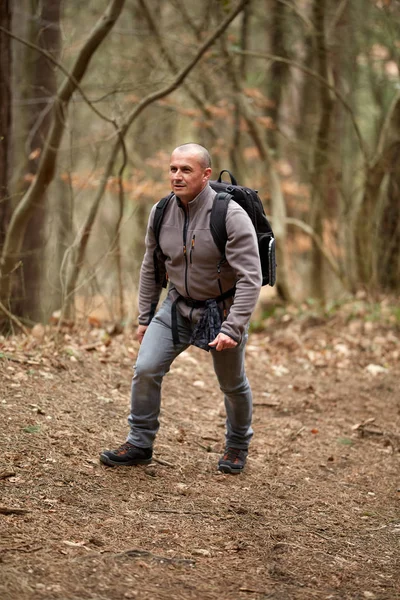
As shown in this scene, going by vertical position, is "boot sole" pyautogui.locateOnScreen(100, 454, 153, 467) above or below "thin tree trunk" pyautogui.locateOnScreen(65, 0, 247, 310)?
below

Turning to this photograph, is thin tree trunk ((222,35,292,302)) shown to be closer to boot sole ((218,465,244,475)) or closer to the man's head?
boot sole ((218,465,244,475))

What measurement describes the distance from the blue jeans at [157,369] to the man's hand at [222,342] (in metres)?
0.29

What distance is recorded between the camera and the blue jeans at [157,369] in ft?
15.3

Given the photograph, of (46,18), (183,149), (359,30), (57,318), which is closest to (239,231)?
(183,149)

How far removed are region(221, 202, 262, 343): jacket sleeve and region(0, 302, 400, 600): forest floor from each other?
118 cm

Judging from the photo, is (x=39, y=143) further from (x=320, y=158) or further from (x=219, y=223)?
(x=219, y=223)

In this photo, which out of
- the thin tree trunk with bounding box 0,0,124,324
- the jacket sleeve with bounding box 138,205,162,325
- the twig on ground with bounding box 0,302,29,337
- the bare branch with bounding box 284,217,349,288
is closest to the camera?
the jacket sleeve with bounding box 138,205,162,325

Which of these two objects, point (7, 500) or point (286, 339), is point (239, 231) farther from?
point (286, 339)

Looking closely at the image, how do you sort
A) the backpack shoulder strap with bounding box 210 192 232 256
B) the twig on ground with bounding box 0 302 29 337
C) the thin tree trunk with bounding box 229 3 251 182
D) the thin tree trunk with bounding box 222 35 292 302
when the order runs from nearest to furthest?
the backpack shoulder strap with bounding box 210 192 232 256 < the twig on ground with bounding box 0 302 29 337 < the thin tree trunk with bounding box 222 35 292 302 < the thin tree trunk with bounding box 229 3 251 182

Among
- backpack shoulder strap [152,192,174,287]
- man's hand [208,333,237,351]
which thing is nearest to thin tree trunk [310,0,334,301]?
backpack shoulder strap [152,192,174,287]

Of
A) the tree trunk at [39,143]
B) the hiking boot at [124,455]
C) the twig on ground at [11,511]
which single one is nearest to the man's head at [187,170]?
the hiking boot at [124,455]

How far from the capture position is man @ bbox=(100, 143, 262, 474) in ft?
14.4

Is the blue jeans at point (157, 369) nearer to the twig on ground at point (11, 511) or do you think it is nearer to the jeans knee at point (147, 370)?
the jeans knee at point (147, 370)


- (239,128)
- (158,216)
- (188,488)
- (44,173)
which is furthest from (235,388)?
(239,128)
